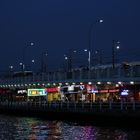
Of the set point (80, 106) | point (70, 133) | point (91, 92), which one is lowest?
point (70, 133)

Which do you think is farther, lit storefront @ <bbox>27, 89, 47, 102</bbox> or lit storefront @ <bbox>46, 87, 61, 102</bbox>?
lit storefront @ <bbox>46, 87, 61, 102</bbox>

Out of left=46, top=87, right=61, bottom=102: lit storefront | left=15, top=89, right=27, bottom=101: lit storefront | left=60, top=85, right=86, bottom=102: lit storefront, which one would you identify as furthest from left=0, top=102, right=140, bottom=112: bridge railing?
left=15, top=89, right=27, bottom=101: lit storefront

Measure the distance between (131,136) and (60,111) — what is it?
3233cm

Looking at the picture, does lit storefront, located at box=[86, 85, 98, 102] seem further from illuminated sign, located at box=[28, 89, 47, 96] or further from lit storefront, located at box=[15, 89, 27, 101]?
lit storefront, located at box=[15, 89, 27, 101]

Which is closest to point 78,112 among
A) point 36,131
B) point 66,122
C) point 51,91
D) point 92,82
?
point 66,122

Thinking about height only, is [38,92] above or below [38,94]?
above

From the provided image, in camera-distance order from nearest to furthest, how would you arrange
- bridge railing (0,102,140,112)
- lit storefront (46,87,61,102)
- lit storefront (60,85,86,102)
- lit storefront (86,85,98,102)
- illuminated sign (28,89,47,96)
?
bridge railing (0,102,140,112), lit storefront (86,85,98,102), lit storefront (60,85,86,102), illuminated sign (28,89,47,96), lit storefront (46,87,61,102)

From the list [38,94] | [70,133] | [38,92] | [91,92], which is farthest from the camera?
[38,92]

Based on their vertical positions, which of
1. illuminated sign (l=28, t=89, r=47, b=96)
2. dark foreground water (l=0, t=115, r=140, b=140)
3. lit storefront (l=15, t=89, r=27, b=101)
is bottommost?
dark foreground water (l=0, t=115, r=140, b=140)

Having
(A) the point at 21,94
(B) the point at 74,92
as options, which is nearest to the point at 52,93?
(B) the point at 74,92

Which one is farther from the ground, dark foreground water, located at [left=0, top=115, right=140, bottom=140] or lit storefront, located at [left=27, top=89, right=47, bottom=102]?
lit storefront, located at [left=27, top=89, right=47, bottom=102]

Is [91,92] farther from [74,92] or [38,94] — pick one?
[38,94]

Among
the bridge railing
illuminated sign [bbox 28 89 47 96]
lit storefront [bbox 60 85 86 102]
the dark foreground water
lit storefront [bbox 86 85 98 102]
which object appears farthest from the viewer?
illuminated sign [bbox 28 89 47 96]

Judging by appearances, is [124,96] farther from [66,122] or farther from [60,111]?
[66,122]
